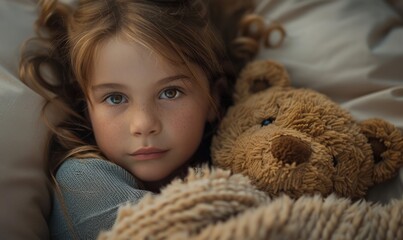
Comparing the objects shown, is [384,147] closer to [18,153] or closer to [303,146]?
[303,146]

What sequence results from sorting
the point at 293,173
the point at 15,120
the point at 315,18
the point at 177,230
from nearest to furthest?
1. the point at 177,230
2. the point at 293,173
3. the point at 15,120
4. the point at 315,18

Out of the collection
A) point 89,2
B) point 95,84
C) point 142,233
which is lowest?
point 142,233

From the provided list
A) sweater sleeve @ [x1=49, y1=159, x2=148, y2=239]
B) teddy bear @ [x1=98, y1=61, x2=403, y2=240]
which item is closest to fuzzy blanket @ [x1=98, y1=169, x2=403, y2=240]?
teddy bear @ [x1=98, y1=61, x2=403, y2=240]

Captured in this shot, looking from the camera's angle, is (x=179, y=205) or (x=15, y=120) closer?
(x=179, y=205)

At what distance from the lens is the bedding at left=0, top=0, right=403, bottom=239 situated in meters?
0.92

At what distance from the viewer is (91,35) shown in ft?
3.22

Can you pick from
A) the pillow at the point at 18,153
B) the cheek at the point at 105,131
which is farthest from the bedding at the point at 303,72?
the cheek at the point at 105,131

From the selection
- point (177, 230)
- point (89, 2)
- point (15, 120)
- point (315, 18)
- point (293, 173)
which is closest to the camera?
point (177, 230)

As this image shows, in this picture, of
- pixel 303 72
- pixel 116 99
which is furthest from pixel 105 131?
pixel 303 72

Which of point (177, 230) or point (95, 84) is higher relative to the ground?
point (95, 84)

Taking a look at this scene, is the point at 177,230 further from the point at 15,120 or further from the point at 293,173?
the point at 15,120

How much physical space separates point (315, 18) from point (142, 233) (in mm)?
738

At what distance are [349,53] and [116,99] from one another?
0.52 meters

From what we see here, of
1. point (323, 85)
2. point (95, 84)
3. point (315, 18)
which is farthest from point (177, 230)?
point (315, 18)
